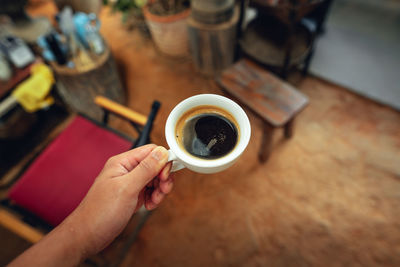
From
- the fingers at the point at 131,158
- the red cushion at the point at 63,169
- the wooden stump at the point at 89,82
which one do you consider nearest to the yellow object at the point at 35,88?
the wooden stump at the point at 89,82

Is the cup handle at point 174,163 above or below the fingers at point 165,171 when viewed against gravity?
above

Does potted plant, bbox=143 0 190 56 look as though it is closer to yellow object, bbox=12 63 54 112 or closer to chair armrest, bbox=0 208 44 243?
yellow object, bbox=12 63 54 112

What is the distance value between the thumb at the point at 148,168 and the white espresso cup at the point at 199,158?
0.10ft

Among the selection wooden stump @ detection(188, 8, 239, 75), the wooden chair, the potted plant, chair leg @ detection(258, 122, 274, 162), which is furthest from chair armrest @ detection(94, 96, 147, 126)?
the potted plant

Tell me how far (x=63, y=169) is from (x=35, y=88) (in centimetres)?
103

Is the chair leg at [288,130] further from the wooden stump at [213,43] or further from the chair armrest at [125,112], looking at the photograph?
the chair armrest at [125,112]

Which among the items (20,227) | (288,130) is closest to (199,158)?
(20,227)

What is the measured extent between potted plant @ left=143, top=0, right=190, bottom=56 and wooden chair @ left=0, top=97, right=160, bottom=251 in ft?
5.06

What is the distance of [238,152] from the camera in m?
0.56

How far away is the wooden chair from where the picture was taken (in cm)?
139

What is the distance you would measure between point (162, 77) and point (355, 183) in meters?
2.23

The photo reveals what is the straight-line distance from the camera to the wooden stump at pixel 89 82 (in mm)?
2090

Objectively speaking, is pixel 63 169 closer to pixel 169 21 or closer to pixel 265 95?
pixel 265 95

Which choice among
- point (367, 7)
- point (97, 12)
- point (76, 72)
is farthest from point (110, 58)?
point (367, 7)
